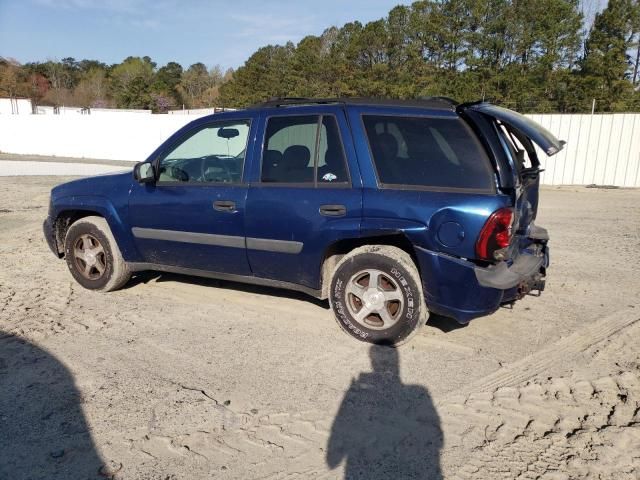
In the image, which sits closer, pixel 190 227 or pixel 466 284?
pixel 466 284

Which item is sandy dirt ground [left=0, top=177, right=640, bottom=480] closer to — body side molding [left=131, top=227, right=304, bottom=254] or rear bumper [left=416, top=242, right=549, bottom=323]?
rear bumper [left=416, top=242, right=549, bottom=323]

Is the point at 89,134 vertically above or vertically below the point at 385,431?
above

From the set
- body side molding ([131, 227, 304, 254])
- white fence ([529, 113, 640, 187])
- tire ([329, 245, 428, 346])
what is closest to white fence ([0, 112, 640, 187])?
white fence ([529, 113, 640, 187])

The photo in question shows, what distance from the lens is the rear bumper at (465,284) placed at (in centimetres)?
372

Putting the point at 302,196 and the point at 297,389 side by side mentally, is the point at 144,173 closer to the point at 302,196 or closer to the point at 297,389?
the point at 302,196

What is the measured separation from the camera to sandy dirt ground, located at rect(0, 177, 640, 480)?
2.81 meters

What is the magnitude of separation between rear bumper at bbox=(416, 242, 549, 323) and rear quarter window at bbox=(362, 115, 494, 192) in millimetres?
554

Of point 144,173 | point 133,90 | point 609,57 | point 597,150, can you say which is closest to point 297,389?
point 144,173

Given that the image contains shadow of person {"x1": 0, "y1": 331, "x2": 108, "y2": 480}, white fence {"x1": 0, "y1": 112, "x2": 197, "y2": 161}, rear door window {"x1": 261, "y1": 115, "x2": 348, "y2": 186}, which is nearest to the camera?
shadow of person {"x1": 0, "y1": 331, "x2": 108, "y2": 480}

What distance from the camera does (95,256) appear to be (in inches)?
213

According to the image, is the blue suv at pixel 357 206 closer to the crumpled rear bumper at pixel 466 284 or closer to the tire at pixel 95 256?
the crumpled rear bumper at pixel 466 284

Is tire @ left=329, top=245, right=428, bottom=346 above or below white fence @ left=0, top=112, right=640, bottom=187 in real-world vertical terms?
below

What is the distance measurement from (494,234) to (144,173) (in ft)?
10.2

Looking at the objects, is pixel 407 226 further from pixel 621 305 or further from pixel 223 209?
pixel 621 305
